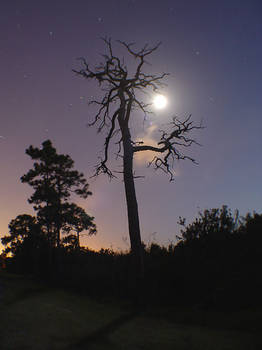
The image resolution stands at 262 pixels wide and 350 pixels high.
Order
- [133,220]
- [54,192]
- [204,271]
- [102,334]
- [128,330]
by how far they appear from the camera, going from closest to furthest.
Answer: [102,334]
[128,330]
[204,271]
[133,220]
[54,192]

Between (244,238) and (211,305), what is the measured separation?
2.14m

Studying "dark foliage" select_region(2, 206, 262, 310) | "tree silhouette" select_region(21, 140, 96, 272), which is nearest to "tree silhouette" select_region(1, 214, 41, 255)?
"tree silhouette" select_region(21, 140, 96, 272)

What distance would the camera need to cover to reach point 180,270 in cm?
626

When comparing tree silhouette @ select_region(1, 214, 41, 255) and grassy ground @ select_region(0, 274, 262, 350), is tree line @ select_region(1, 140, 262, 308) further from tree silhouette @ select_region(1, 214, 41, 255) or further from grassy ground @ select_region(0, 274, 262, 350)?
tree silhouette @ select_region(1, 214, 41, 255)

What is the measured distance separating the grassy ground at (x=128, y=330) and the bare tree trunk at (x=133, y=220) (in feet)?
5.77

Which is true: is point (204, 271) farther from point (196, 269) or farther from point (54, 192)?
point (54, 192)

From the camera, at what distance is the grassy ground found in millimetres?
2980

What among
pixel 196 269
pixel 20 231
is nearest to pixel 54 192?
pixel 20 231

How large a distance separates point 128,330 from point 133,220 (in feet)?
13.6

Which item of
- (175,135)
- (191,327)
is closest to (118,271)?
(191,327)

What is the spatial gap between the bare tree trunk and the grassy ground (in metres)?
1.76

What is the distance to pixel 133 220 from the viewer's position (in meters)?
7.81

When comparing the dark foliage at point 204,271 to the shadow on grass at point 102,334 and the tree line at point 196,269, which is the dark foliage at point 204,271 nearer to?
the tree line at point 196,269

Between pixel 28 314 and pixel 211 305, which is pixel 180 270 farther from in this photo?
pixel 28 314
